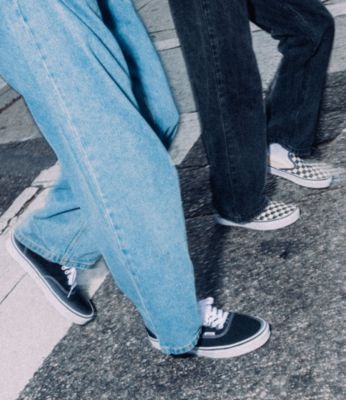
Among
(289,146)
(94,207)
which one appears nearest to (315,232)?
(289,146)

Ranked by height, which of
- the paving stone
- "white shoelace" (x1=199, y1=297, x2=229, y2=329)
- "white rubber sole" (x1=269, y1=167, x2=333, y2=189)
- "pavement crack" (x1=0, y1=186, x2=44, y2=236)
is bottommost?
the paving stone

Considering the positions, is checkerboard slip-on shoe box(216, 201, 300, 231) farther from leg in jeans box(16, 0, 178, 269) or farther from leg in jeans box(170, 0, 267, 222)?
leg in jeans box(16, 0, 178, 269)

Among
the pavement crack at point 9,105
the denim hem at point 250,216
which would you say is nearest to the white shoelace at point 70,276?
the denim hem at point 250,216

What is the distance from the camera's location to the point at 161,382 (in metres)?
1.95

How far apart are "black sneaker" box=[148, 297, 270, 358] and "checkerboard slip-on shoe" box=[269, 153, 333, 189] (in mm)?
980

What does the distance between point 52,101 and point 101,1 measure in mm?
366

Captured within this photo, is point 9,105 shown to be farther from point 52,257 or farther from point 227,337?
point 227,337

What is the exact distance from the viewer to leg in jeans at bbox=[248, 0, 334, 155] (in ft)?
8.23

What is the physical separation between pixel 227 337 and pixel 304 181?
1.08 metres

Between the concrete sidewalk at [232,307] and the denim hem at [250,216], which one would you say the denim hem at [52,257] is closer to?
the concrete sidewalk at [232,307]

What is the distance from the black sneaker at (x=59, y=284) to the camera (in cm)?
226

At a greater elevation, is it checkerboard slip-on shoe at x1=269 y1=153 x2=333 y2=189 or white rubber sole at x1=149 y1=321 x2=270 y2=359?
white rubber sole at x1=149 y1=321 x2=270 y2=359

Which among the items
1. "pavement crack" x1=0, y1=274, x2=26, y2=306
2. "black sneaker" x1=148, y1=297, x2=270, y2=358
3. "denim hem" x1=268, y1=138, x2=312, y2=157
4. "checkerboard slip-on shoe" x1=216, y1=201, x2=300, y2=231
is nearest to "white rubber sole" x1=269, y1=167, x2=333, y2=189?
"denim hem" x1=268, y1=138, x2=312, y2=157

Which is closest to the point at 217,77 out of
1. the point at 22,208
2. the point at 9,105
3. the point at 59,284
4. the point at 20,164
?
the point at 59,284
